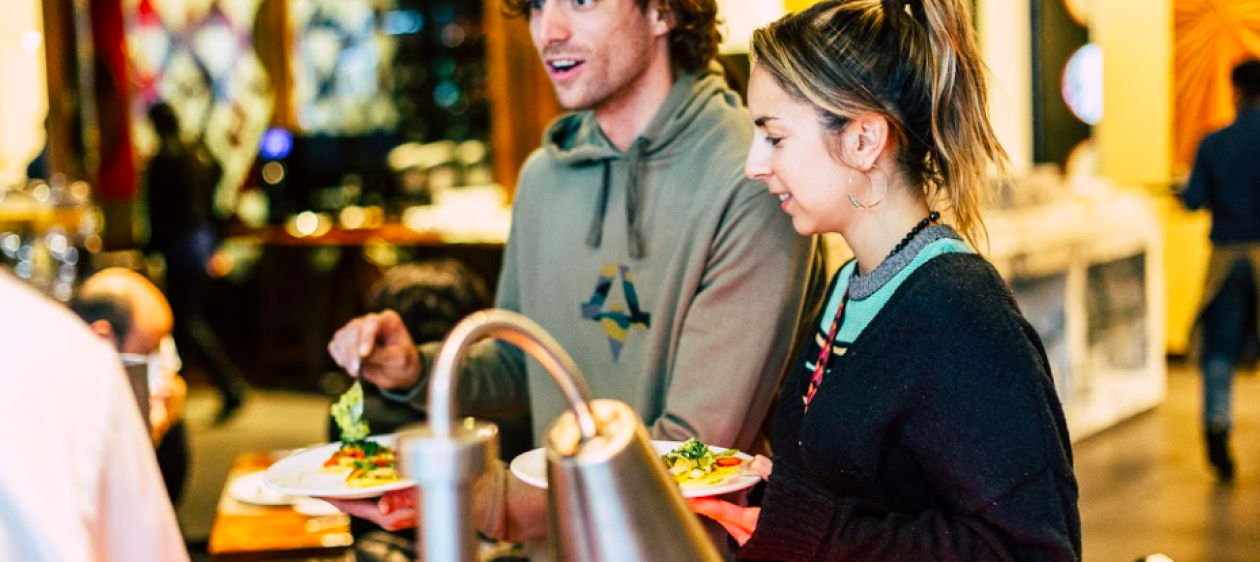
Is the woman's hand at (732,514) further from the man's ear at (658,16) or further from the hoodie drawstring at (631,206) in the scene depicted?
the man's ear at (658,16)

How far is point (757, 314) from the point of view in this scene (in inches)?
71.2

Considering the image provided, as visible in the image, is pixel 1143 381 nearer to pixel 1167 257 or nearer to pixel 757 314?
pixel 1167 257

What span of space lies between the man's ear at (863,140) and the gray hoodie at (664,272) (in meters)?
0.33

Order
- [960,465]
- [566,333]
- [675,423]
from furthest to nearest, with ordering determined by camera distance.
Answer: [566,333]
[675,423]
[960,465]

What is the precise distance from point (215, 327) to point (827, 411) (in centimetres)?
770

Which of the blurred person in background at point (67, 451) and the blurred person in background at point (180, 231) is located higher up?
the blurred person in background at point (67, 451)

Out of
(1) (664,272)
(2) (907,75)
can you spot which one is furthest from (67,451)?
(1) (664,272)

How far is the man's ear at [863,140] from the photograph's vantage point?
1.50m

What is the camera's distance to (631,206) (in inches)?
76.9

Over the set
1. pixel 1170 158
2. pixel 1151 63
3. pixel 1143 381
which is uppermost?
pixel 1151 63

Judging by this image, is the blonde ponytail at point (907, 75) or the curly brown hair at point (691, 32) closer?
the blonde ponytail at point (907, 75)

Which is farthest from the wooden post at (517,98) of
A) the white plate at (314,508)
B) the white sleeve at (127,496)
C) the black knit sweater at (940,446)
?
the white sleeve at (127,496)

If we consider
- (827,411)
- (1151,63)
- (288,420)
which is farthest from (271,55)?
(827,411)

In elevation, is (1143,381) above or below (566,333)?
below
